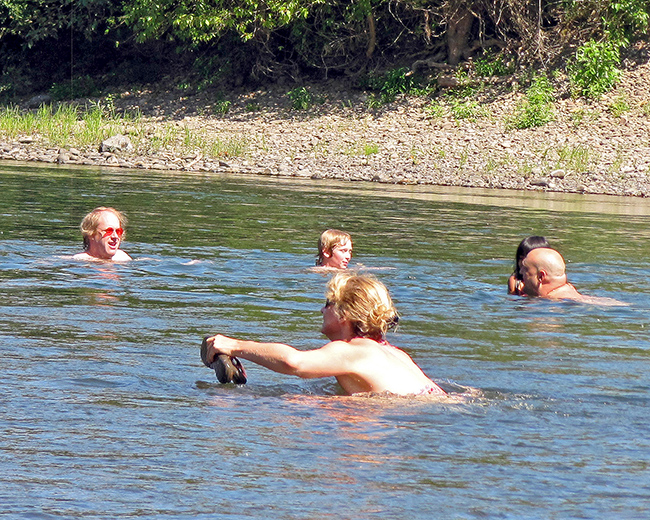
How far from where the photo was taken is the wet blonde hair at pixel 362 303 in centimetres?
625

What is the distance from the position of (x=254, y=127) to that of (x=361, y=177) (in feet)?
23.8

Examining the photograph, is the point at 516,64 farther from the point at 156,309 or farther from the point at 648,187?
the point at 156,309

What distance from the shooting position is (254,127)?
31.8 metres

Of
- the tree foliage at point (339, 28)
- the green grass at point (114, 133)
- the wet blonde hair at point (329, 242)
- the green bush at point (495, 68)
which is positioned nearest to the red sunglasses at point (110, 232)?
the wet blonde hair at point (329, 242)

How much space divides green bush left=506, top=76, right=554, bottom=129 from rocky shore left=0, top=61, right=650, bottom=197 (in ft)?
0.78

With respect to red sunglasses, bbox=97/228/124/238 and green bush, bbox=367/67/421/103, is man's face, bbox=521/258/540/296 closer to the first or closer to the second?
red sunglasses, bbox=97/228/124/238

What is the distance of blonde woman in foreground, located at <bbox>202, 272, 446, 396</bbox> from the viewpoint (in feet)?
20.5

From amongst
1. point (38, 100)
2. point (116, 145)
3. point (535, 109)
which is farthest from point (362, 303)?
point (38, 100)

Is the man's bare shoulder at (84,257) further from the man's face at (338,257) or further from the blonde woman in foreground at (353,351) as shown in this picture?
the blonde woman in foreground at (353,351)

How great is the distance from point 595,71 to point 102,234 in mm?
21103

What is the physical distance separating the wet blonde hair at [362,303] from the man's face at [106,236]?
579 centimetres

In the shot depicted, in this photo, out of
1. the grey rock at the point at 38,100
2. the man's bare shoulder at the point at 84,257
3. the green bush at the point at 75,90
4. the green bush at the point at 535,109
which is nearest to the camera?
the man's bare shoulder at the point at 84,257

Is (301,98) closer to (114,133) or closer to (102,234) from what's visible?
(114,133)

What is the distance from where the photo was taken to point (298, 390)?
6.62 meters
